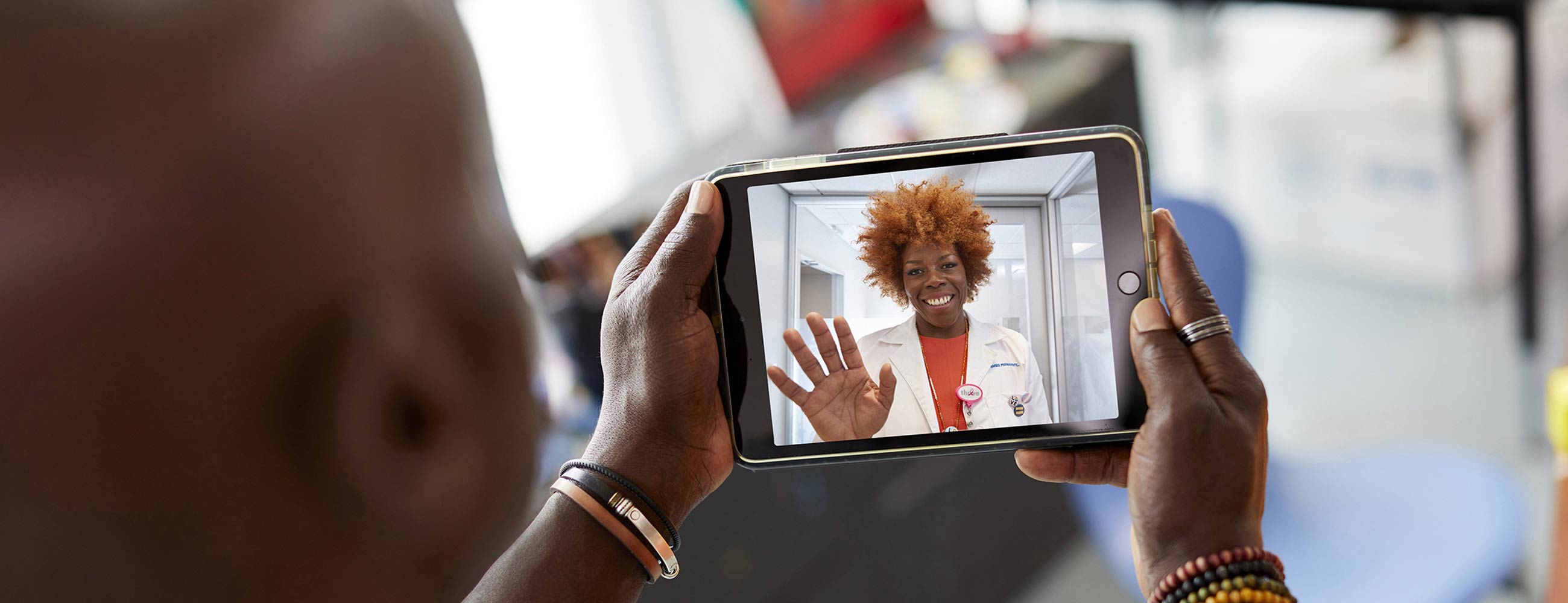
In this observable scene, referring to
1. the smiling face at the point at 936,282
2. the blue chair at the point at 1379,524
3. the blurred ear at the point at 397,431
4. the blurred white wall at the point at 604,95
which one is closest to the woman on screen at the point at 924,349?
the smiling face at the point at 936,282

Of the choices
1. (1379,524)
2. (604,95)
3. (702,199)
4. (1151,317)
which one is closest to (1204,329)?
(1151,317)

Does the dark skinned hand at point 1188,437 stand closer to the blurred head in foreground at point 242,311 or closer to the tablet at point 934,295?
the tablet at point 934,295

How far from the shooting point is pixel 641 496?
0.52m

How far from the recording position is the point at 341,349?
17.0 inches

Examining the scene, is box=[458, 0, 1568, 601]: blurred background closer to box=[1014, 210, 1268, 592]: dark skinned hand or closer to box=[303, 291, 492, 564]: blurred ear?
box=[1014, 210, 1268, 592]: dark skinned hand

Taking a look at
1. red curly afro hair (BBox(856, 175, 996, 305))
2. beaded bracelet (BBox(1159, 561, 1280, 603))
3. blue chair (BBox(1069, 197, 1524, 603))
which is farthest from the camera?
blue chair (BBox(1069, 197, 1524, 603))

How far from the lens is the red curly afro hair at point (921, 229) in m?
0.56

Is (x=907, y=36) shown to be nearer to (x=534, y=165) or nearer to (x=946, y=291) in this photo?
(x=534, y=165)

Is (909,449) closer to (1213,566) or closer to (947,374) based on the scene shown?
(947,374)

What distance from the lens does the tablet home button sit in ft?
1.77

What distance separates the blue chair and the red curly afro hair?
0.59m

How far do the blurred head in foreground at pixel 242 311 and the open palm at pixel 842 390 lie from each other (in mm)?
216

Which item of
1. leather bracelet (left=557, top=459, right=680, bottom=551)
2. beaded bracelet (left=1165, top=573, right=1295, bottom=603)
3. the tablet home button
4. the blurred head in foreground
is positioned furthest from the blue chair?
the blurred head in foreground

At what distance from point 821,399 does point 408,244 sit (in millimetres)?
296
